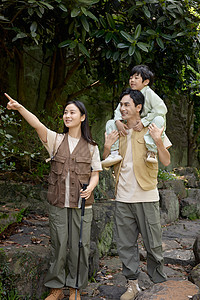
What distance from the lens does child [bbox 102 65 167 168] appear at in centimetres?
275

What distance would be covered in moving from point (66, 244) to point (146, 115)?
4.34 ft

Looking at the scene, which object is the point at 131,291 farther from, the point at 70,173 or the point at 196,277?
the point at 70,173

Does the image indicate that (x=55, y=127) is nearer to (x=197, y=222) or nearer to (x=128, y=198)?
(x=128, y=198)

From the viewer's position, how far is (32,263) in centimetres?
291

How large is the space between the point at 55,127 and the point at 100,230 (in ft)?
5.56

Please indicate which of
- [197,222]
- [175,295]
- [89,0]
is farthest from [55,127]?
[197,222]

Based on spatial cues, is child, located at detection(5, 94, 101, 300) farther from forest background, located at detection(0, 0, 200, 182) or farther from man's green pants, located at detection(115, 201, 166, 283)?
forest background, located at detection(0, 0, 200, 182)

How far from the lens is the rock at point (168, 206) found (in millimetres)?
6637

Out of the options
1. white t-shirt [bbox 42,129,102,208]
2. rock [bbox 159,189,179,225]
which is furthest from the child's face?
rock [bbox 159,189,179,225]

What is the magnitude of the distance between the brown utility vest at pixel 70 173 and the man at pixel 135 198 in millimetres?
264

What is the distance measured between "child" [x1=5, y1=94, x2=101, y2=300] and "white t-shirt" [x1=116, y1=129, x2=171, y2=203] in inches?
9.4

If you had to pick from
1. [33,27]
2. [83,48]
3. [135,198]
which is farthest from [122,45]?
[135,198]

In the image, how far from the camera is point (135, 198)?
2.79 metres

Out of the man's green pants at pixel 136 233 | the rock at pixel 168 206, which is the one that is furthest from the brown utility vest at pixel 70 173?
the rock at pixel 168 206
